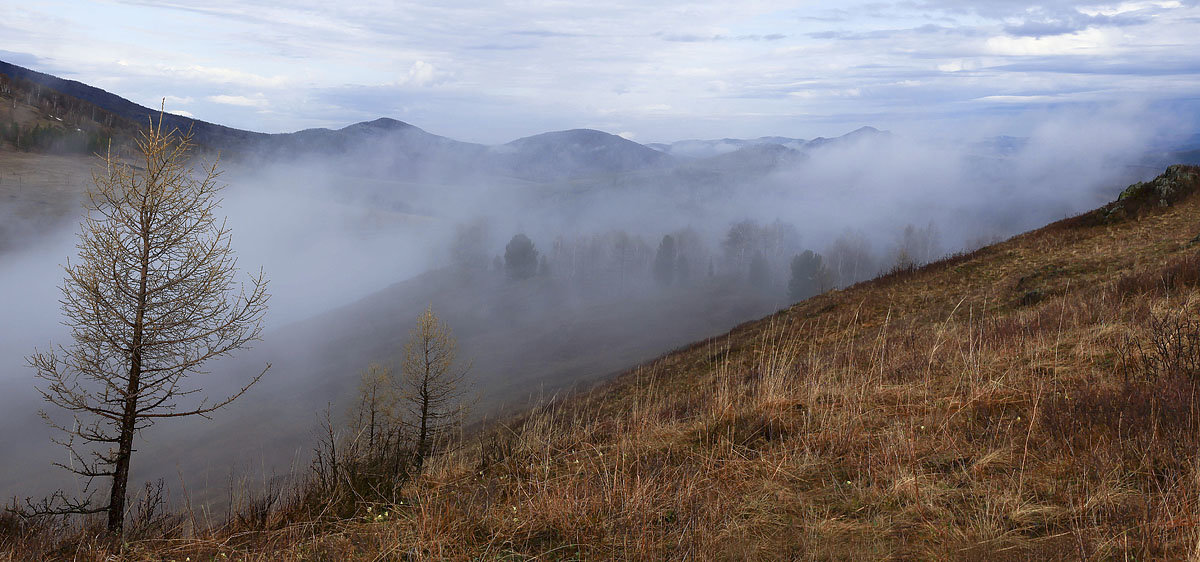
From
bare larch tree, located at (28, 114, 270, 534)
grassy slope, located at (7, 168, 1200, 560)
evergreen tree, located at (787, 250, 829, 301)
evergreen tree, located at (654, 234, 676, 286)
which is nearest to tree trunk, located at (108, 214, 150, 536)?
bare larch tree, located at (28, 114, 270, 534)

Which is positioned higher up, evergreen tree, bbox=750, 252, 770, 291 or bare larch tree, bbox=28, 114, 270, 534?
bare larch tree, bbox=28, 114, 270, 534

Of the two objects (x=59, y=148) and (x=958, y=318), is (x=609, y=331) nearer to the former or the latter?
(x=958, y=318)

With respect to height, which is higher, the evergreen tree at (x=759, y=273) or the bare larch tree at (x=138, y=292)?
the bare larch tree at (x=138, y=292)

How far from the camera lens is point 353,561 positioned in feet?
12.6

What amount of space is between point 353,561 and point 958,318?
1714 cm

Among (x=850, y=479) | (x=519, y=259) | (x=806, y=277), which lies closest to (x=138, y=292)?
(x=850, y=479)

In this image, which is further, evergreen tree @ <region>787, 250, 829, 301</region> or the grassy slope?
evergreen tree @ <region>787, 250, 829, 301</region>

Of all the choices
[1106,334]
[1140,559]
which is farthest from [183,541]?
[1106,334]

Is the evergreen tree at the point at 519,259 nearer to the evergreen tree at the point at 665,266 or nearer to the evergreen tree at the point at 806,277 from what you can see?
the evergreen tree at the point at 665,266

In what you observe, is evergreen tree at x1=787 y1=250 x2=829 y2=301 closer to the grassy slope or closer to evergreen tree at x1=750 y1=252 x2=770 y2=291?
evergreen tree at x1=750 y1=252 x2=770 y2=291

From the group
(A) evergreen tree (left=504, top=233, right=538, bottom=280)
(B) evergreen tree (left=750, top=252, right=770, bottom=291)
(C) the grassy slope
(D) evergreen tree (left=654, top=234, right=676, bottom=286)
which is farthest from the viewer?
(D) evergreen tree (left=654, top=234, right=676, bottom=286)

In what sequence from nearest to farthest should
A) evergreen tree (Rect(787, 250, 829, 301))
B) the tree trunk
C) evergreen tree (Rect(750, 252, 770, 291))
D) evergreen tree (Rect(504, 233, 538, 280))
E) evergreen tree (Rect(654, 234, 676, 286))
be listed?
the tree trunk → evergreen tree (Rect(787, 250, 829, 301)) → evergreen tree (Rect(750, 252, 770, 291)) → evergreen tree (Rect(504, 233, 538, 280)) → evergreen tree (Rect(654, 234, 676, 286))

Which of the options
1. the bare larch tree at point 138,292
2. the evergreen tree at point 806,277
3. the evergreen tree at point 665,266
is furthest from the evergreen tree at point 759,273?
the bare larch tree at point 138,292

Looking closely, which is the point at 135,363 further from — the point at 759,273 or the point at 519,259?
the point at 759,273
